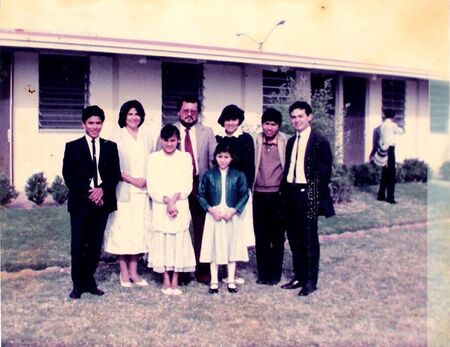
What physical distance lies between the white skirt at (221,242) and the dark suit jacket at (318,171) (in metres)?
0.68

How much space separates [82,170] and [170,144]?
0.72 m

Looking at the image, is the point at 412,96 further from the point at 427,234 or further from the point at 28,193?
the point at 28,193

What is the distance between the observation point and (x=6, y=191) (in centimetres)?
666

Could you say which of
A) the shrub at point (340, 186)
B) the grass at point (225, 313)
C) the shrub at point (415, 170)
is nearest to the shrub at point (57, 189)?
the grass at point (225, 313)

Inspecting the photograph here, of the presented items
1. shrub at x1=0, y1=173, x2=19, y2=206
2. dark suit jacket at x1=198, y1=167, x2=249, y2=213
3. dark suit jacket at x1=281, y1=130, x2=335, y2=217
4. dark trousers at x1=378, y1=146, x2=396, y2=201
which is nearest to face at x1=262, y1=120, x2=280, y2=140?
dark suit jacket at x1=281, y1=130, x2=335, y2=217

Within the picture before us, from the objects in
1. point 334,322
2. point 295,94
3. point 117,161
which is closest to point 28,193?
point 117,161

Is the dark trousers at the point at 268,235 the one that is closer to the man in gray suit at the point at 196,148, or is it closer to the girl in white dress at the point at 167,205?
the man in gray suit at the point at 196,148

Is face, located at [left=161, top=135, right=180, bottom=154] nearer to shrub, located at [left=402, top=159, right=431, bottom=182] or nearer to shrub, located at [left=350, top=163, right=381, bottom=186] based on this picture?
shrub, located at [left=350, top=163, right=381, bottom=186]

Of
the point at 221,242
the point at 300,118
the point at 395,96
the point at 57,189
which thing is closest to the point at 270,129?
the point at 300,118

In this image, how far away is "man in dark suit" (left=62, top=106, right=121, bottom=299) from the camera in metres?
3.95

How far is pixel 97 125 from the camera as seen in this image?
398 centimetres

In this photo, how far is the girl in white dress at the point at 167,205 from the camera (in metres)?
4.18

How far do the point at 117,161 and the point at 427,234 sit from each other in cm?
428

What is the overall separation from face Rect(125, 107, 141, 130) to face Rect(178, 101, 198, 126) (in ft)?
1.22
